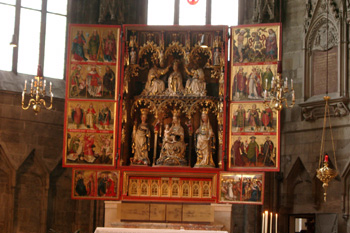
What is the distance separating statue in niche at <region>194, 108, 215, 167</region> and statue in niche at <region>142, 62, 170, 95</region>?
1.34m

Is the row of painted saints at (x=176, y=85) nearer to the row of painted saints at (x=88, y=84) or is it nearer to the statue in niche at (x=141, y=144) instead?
the statue in niche at (x=141, y=144)

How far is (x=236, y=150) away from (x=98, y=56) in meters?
4.38

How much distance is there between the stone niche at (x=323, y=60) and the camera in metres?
19.7

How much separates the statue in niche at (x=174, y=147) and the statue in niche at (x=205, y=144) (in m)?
0.43

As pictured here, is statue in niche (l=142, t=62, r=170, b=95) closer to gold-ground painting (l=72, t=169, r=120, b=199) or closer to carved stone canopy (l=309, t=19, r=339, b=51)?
gold-ground painting (l=72, t=169, r=120, b=199)

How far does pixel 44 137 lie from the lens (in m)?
20.9

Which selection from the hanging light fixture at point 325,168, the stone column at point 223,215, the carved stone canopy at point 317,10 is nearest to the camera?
the hanging light fixture at point 325,168

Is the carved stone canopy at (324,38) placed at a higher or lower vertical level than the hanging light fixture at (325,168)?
higher

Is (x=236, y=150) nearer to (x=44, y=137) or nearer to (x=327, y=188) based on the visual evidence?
(x=327, y=188)

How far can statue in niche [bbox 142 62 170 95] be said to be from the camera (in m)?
19.9

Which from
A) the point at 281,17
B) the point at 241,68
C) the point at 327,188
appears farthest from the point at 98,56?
the point at 327,188

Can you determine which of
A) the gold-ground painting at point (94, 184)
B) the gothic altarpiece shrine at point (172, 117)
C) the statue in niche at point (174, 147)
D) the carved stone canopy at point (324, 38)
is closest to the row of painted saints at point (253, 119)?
the gothic altarpiece shrine at point (172, 117)

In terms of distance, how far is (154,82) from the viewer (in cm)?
1995

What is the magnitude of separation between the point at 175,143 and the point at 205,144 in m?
0.81
